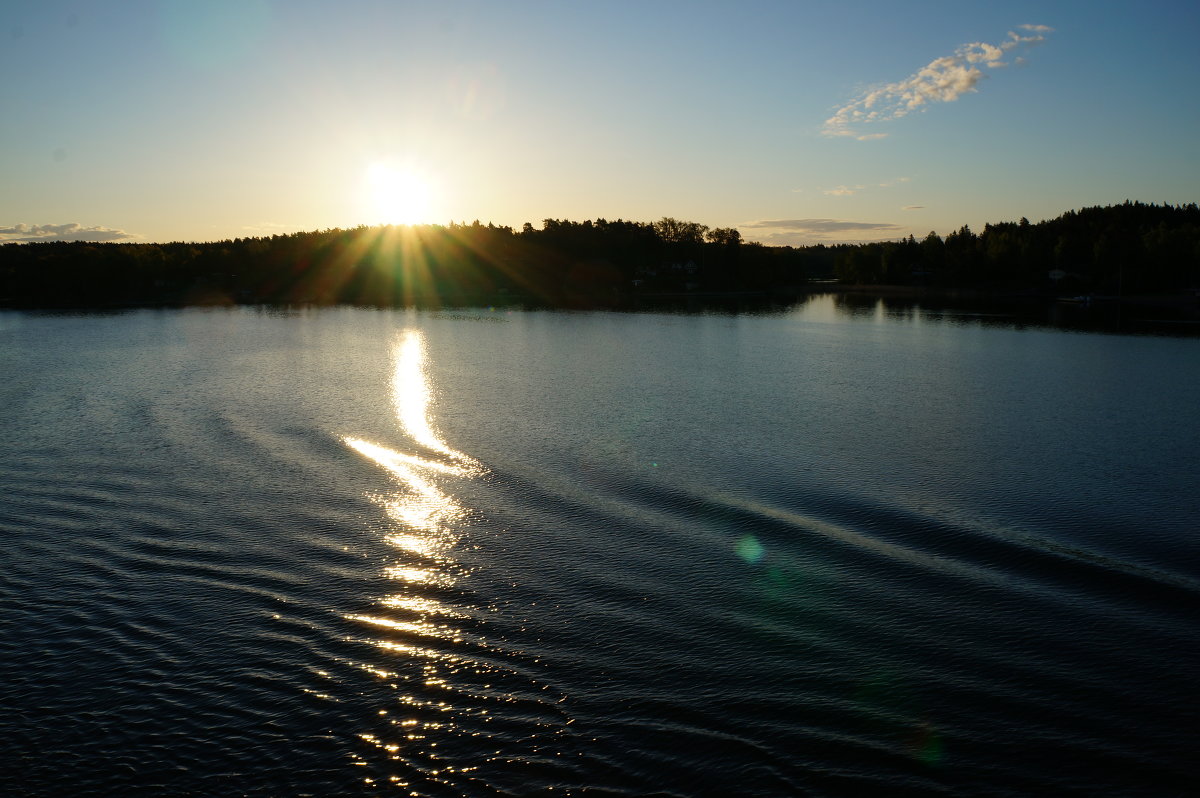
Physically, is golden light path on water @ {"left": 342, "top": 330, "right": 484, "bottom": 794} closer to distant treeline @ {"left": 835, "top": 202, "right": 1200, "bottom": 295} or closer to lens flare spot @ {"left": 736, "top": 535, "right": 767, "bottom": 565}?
lens flare spot @ {"left": 736, "top": 535, "right": 767, "bottom": 565}

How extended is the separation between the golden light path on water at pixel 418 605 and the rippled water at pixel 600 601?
2.1 inches

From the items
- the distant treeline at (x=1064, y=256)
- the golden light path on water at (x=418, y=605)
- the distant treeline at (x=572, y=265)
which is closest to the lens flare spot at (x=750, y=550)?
the golden light path on water at (x=418, y=605)

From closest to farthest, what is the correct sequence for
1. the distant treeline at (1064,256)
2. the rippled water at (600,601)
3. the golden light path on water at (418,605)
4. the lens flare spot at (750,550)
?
the rippled water at (600,601)
the golden light path on water at (418,605)
the lens flare spot at (750,550)
the distant treeline at (1064,256)

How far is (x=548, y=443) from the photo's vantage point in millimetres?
19359

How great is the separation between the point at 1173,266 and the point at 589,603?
5078 inches

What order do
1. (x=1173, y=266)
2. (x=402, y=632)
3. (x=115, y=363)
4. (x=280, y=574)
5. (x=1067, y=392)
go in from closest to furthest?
(x=402, y=632), (x=280, y=574), (x=1067, y=392), (x=115, y=363), (x=1173, y=266)

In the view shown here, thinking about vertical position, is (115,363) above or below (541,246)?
below

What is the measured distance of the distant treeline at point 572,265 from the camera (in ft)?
378

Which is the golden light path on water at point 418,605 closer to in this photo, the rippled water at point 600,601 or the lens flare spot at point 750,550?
the rippled water at point 600,601

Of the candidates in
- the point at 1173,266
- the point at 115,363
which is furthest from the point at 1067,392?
the point at 1173,266

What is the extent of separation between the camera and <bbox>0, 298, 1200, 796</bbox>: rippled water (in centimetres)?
709

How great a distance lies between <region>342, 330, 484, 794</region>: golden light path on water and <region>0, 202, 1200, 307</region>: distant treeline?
274ft

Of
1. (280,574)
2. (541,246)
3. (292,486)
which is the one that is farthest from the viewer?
(541,246)

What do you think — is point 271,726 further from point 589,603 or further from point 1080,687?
point 1080,687
